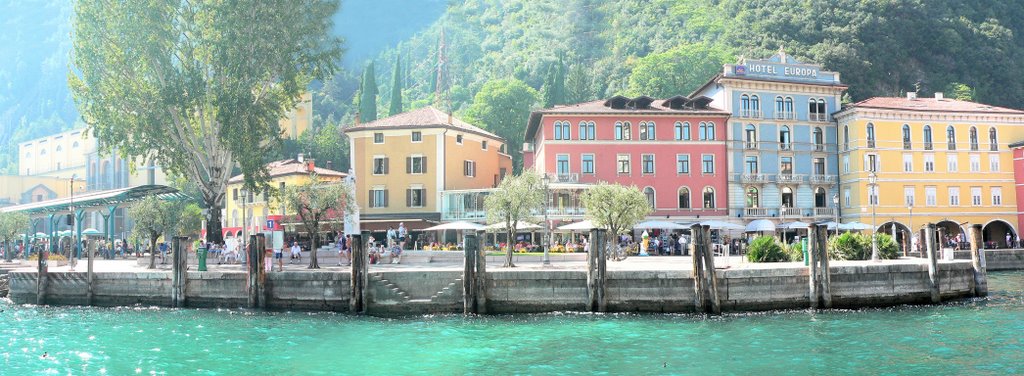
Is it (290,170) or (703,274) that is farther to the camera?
(290,170)

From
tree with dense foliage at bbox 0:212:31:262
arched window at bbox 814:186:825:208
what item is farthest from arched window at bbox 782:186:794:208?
tree with dense foliage at bbox 0:212:31:262

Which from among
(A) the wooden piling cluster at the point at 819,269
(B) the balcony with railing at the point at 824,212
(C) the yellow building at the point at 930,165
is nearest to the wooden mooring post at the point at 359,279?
(A) the wooden piling cluster at the point at 819,269

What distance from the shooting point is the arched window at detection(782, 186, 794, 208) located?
58719mm

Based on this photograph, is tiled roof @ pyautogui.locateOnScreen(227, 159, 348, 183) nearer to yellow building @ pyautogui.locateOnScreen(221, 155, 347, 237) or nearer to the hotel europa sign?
yellow building @ pyautogui.locateOnScreen(221, 155, 347, 237)

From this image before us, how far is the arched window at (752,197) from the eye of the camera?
190 ft

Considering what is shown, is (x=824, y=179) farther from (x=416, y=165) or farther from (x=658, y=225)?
(x=416, y=165)

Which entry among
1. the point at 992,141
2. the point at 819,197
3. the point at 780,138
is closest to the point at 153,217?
the point at 780,138

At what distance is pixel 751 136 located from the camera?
5822 centimetres

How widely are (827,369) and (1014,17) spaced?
3583 inches

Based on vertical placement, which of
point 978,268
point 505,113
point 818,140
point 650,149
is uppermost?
point 505,113

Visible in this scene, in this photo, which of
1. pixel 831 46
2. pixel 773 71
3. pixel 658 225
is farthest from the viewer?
pixel 831 46

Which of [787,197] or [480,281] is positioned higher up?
[787,197]

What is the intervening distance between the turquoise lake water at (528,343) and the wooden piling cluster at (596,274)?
559 mm

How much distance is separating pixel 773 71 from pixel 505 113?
33.3 meters
